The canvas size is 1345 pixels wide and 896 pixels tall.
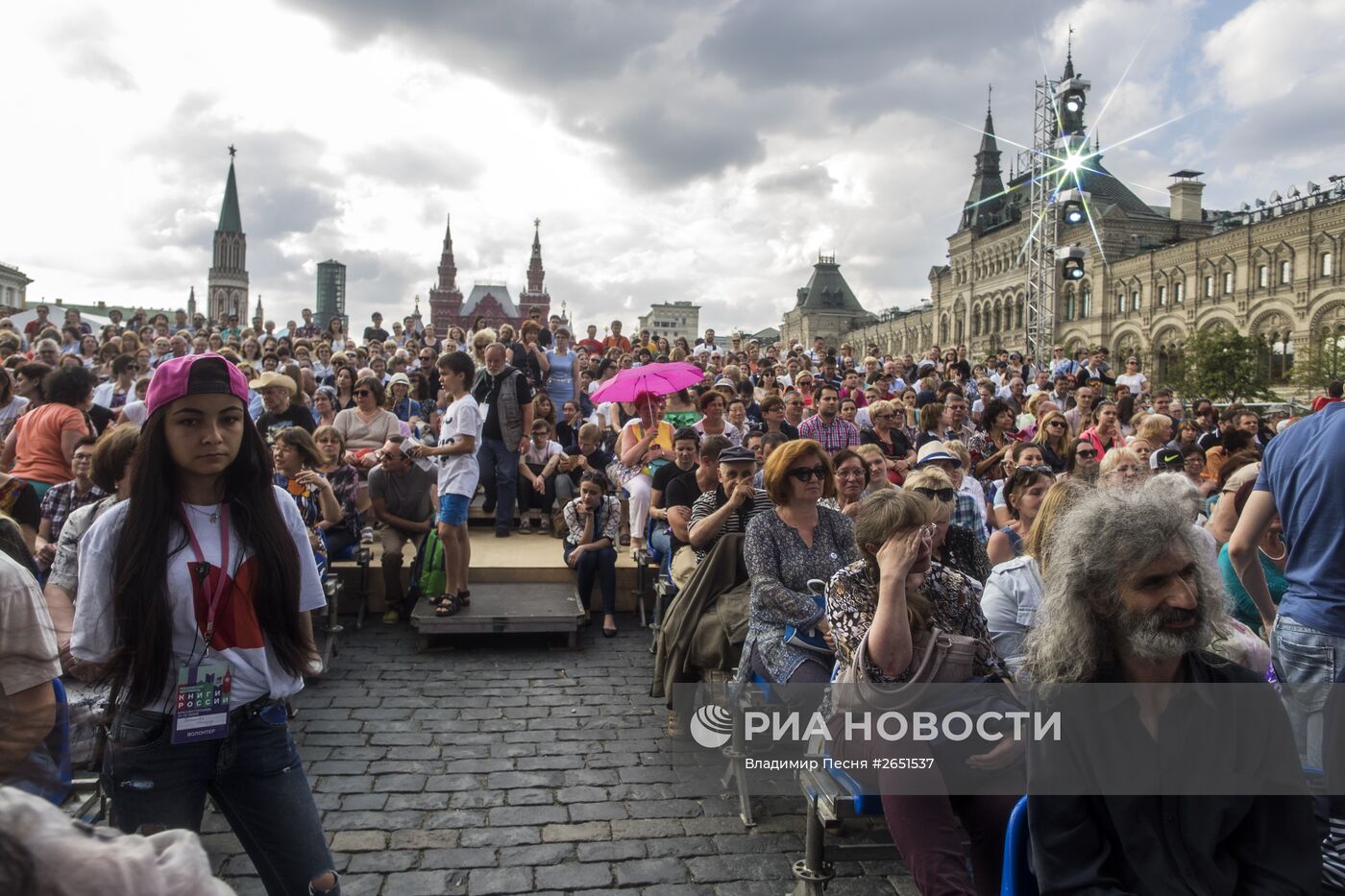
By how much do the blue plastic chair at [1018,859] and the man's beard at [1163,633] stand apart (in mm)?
599

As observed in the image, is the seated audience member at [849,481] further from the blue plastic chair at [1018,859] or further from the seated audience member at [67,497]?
the seated audience member at [67,497]

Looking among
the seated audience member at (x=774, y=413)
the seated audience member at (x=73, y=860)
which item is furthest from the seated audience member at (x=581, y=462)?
the seated audience member at (x=73, y=860)

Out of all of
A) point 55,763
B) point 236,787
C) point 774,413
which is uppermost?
point 774,413

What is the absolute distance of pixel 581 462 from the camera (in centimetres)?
1058

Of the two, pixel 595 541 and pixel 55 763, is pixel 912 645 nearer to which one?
pixel 55 763

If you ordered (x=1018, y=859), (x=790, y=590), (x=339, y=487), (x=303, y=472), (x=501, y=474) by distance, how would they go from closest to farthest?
(x=1018, y=859), (x=790, y=590), (x=303, y=472), (x=339, y=487), (x=501, y=474)

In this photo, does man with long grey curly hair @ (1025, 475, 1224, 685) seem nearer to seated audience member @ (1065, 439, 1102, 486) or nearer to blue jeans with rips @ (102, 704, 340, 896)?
blue jeans with rips @ (102, 704, 340, 896)

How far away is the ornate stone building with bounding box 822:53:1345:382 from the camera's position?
162 feet

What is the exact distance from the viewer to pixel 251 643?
2.55 meters

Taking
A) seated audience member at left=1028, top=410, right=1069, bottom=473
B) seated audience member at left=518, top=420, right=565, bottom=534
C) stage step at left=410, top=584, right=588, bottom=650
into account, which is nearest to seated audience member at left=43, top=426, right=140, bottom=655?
stage step at left=410, top=584, right=588, bottom=650

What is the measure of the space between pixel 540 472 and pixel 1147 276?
64592 millimetres

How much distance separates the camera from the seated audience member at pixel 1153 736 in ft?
7.78

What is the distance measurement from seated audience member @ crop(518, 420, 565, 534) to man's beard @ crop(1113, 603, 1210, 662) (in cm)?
851

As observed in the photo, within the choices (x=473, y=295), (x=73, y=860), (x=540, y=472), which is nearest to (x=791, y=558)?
(x=73, y=860)
